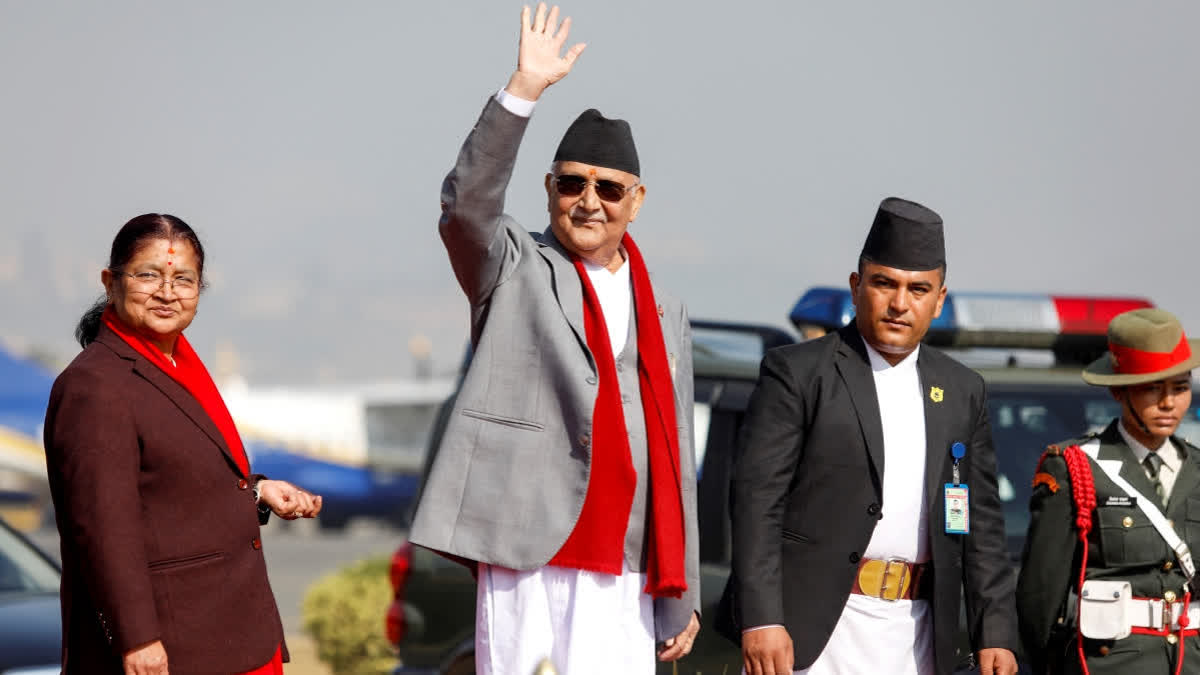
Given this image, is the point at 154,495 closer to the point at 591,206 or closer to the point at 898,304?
the point at 591,206

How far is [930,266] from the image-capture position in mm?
A: 3953

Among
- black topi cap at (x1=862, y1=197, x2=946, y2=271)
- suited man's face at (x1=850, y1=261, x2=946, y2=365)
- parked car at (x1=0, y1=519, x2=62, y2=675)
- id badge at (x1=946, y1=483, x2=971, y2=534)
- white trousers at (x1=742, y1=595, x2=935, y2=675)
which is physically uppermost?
black topi cap at (x1=862, y1=197, x2=946, y2=271)

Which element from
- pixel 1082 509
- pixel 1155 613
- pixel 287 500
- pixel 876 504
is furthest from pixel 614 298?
pixel 1155 613

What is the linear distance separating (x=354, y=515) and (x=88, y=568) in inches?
1673

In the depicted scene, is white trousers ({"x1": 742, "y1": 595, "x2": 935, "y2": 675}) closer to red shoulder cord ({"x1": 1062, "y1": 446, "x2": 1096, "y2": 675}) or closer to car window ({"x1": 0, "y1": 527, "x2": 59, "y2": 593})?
red shoulder cord ({"x1": 1062, "y1": 446, "x2": 1096, "y2": 675})

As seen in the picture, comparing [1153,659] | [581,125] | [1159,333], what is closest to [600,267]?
[581,125]

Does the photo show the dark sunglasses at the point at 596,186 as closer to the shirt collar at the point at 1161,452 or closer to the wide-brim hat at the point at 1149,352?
the wide-brim hat at the point at 1149,352

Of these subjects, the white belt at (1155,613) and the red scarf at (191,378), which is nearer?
the red scarf at (191,378)

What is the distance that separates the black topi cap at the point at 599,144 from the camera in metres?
3.81

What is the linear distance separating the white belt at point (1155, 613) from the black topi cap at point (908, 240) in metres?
1.05

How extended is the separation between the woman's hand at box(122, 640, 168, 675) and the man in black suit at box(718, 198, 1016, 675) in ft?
4.66

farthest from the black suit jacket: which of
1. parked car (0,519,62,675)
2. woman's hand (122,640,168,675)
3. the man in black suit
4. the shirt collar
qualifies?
parked car (0,519,62,675)

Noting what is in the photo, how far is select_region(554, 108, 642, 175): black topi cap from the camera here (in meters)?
3.81

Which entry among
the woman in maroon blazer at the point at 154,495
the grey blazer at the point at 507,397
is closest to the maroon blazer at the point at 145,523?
the woman in maroon blazer at the point at 154,495
